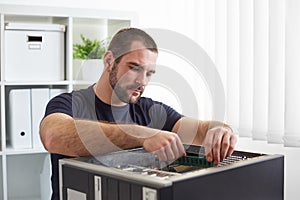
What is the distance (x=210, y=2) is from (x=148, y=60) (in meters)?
1.05

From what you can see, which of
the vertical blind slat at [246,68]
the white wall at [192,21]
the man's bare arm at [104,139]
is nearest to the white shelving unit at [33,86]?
the white wall at [192,21]

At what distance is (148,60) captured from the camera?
1.22 m

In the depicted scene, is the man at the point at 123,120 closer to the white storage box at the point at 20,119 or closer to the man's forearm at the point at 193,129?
the man's forearm at the point at 193,129

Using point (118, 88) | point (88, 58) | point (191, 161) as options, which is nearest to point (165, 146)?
point (191, 161)

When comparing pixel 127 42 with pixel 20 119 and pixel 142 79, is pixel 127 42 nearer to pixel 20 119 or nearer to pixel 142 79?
pixel 142 79

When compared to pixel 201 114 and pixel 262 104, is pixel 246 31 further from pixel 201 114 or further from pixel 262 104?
pixel 201 114

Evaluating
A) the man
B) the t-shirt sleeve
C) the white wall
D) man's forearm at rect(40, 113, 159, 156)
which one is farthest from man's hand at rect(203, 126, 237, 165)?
the white wall

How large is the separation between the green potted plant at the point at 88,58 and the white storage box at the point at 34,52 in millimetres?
119

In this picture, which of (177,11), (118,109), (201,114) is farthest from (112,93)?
(177,11)

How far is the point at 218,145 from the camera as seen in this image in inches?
32.1

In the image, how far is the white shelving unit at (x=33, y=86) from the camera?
1.88m

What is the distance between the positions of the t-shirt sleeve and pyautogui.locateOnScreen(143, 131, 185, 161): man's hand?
1.33 ft

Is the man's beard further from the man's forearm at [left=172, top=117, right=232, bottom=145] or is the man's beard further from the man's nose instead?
the man's forearm at [left=172, top=117, right=232, bottom=145]

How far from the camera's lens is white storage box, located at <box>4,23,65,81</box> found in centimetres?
191
